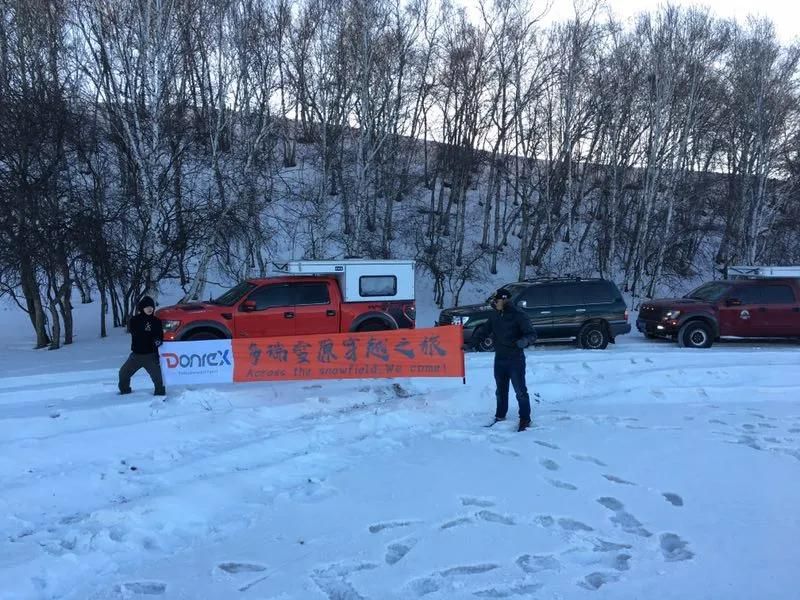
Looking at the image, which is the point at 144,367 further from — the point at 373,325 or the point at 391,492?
the point at 373,325

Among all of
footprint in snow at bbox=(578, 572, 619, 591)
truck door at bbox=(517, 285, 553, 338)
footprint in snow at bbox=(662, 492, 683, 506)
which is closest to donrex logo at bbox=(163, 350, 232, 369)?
footprint in snow at bbox=(662, 492, 683, 506)


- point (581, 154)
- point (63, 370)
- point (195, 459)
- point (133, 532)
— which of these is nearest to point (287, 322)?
point (63, 370)

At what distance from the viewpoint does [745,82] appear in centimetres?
2589

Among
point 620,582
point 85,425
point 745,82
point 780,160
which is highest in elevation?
point 745,82

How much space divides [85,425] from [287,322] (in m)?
4.57

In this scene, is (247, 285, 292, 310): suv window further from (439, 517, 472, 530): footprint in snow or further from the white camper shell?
(439, 517, 472, 530): footprint in snow

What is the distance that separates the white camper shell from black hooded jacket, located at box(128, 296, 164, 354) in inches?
150

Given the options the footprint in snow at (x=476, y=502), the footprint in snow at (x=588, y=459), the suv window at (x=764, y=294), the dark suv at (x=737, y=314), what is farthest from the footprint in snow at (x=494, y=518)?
the suv window at (x=764, y=294)

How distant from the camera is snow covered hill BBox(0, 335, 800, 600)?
401 cm

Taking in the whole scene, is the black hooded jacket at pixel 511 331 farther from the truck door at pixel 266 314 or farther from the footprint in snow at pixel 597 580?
the truck door at pixel 266 314

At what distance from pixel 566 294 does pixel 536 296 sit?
0.72 metres

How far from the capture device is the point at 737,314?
13852mm

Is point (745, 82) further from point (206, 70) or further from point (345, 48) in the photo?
point (206, 70)

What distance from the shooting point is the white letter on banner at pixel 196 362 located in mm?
8539
